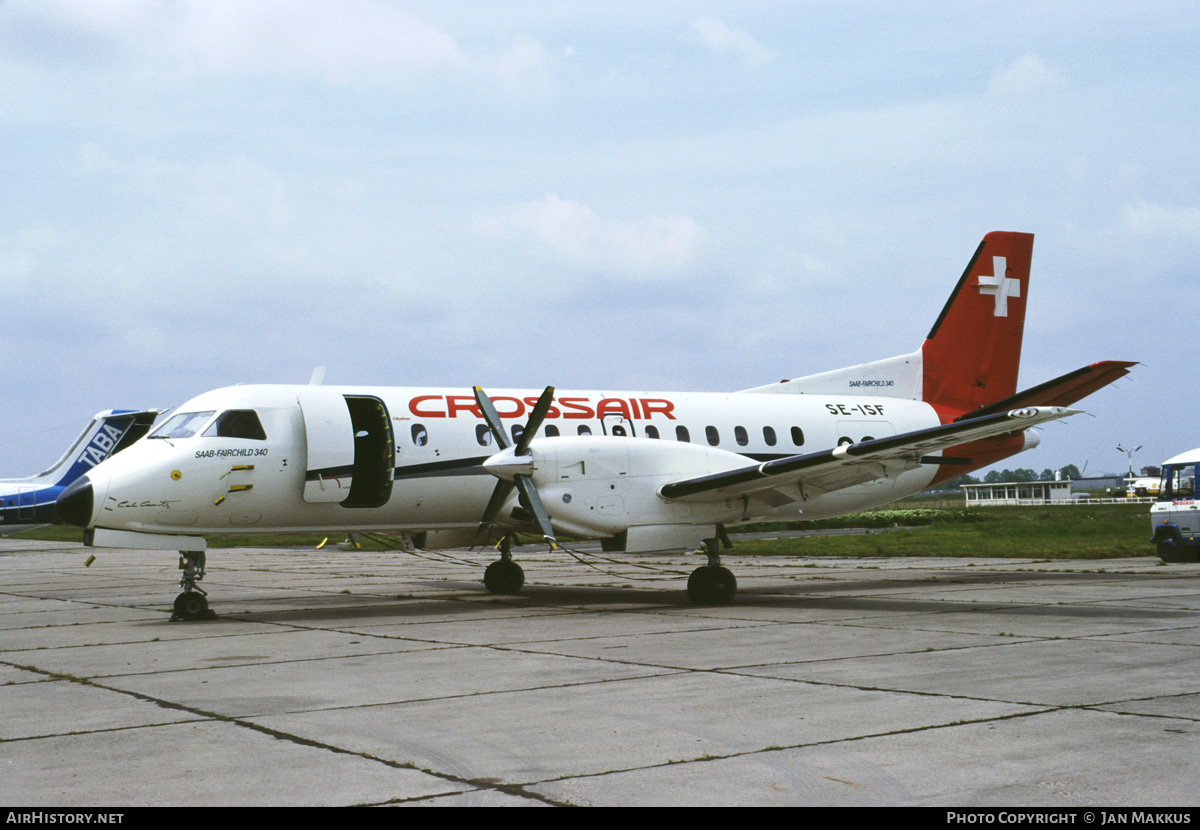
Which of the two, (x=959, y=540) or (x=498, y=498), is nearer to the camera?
(x=498, y=498)

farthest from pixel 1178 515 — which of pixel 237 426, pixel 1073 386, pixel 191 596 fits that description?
pixel 191 596

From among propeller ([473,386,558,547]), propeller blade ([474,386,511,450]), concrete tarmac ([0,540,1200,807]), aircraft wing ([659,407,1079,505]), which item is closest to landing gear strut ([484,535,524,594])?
concrete tarmac ([0,540,1200,807])

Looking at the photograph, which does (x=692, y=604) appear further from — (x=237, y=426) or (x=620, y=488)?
(x=237, y=426)

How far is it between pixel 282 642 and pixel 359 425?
168 inches

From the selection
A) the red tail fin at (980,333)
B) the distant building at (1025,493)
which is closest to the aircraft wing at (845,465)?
the red tail fin at (980,333)

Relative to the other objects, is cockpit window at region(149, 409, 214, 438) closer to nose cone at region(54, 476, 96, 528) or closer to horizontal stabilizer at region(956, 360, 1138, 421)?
nose cone at region(54, 476, 96, 528)

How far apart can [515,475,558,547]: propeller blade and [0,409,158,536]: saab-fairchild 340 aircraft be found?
26001 mm

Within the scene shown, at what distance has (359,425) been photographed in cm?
1584

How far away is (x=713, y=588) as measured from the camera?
52.4 feet

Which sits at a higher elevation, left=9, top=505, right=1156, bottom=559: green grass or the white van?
the white van

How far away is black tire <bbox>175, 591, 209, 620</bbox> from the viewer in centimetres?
1444

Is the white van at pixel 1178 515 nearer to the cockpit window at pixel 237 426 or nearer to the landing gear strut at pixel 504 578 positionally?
the landing gear strut at pixel 504 578

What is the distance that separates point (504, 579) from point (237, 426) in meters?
5.72

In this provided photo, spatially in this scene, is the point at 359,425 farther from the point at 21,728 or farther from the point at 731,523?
the point at 21,728
